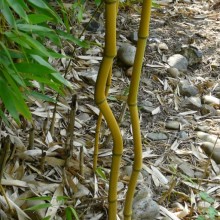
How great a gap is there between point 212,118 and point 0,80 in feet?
3.84

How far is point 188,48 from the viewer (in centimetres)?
246

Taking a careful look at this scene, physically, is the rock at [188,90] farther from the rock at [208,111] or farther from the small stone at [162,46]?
the small stone at [162,46]

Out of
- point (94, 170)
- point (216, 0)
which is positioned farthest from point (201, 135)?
point (216, 0)

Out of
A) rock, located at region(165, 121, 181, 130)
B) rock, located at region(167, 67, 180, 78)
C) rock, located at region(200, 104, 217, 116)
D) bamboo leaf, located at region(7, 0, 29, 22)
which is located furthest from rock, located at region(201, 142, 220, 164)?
bamboo leaf, located at region(7, 0, 29, 22)

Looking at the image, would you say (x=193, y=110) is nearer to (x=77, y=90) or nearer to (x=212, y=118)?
(x=212, y=118)

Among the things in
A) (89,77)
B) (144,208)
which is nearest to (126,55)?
(89,77)

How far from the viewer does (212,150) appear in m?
1.81

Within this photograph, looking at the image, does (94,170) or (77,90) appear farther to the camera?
(77,90)

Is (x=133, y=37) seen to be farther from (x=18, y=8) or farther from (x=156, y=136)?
(x=18, y=8)

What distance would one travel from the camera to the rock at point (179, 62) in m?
2.36

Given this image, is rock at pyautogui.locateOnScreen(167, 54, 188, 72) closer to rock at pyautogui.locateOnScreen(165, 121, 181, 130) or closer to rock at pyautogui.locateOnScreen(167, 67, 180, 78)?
rock at pyautogui.locateOnScreen(167, 67, 180, 78)

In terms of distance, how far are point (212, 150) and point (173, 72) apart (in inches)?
23.0

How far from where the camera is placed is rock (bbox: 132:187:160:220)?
1.45 meters

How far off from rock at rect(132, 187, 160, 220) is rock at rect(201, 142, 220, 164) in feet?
1.32
